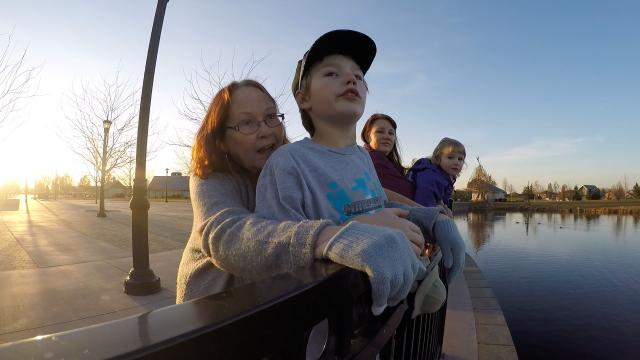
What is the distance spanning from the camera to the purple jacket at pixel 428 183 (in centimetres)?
364

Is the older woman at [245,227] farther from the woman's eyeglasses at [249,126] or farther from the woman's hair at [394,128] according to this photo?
the woman's hair at [394,128]

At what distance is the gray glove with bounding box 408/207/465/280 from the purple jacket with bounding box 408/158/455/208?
214cm

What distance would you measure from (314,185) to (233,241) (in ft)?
1.24

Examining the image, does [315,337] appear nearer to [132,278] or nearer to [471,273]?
[132,278]

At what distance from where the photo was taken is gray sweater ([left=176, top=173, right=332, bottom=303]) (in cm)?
89

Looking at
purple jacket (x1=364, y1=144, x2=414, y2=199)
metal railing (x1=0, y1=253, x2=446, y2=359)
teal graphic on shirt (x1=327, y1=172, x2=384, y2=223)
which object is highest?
purple jacket (x1=364, y1=144, x2=414, y2=199)

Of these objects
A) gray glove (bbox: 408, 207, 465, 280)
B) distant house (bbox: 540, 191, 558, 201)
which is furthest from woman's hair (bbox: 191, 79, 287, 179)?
distant house (bbox: 540, 191, 558, 201)

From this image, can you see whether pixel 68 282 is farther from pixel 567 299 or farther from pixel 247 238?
pixel 567 299

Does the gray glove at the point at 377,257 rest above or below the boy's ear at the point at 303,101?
below

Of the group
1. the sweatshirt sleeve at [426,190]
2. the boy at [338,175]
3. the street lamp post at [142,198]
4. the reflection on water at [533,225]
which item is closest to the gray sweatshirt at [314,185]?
the boy at [338,175]

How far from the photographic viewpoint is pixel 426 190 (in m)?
3.68

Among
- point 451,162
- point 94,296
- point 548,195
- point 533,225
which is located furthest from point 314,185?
point 548,195

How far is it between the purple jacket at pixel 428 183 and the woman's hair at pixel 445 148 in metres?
0.27

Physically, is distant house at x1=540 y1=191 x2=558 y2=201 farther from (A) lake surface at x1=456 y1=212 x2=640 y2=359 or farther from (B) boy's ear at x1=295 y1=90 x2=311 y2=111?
(B) boy's ear at x1=295 y1=90 x2=311 y2=111
